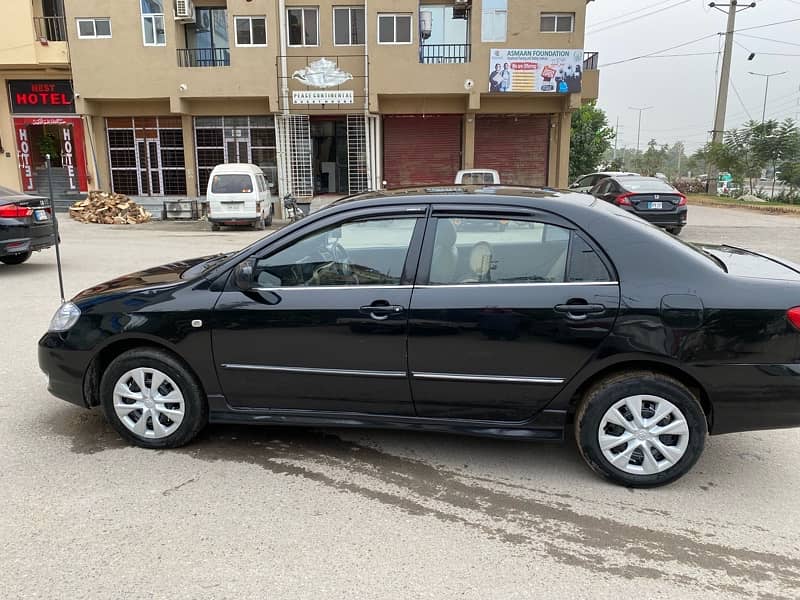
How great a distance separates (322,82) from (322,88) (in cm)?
21

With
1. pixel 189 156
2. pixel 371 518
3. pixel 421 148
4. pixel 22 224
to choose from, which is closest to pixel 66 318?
pixel 371 518

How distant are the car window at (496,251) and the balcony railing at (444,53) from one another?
21.1 m

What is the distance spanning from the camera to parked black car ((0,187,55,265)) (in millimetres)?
10180

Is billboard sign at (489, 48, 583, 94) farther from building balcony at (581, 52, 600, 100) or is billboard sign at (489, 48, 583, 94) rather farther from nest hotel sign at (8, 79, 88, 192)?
nest hotel sign at (8, 79, 88, 192)

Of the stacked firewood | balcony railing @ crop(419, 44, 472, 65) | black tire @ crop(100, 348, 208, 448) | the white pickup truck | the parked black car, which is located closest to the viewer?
black tire @ crop(100, 348, 208, 448)

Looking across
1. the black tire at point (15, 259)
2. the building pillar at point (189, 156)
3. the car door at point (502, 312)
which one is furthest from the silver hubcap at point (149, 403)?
the building pillar at point (189, 156)

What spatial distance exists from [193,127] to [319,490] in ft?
78.9

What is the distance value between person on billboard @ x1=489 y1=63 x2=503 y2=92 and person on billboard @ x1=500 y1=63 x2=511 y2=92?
4.2 inches

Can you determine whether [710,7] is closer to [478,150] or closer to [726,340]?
[478,150]

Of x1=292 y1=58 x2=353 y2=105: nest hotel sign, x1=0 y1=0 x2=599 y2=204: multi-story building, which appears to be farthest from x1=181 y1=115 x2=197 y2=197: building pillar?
x1=292 y1=58 x2=353 y2=105: nest hotel sign

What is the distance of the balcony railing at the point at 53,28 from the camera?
24094 millimetres

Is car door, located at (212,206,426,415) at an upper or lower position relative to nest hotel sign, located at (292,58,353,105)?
lower

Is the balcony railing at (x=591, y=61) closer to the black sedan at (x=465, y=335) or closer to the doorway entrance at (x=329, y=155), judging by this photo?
the doorway entrance at (x=329, y=155)

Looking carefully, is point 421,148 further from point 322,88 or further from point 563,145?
point 563,145
